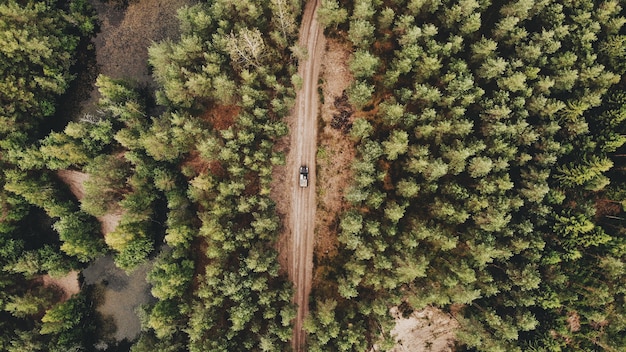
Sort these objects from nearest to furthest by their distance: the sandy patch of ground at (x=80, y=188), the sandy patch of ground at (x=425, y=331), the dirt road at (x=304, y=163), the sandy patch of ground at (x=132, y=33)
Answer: the dirt road at (x=304, y=163)
the sandy patch of ground at (x=425, y=331)
the sandy patch of ground at (x=80, y=188)
the sandy patch of ground at (x=132, y=33)

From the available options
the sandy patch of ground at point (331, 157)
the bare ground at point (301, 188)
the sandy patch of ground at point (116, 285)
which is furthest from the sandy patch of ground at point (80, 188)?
the sandy patch of ground at point (331, 157)

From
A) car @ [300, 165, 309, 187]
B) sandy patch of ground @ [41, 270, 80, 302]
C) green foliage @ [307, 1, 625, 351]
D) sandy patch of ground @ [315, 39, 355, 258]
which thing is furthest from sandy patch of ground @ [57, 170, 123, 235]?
green foliage @ [307, 1, 625, 351]

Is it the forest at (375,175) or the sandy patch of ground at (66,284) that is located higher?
the forest at (375,175)

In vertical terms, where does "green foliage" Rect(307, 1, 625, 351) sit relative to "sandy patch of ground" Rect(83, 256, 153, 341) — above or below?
above

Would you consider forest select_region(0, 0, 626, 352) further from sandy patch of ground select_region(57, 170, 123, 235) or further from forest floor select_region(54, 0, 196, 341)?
forest floor select_region(54, 0, 196, 341)

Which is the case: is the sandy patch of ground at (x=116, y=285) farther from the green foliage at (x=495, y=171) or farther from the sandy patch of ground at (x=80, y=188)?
the green foliage at (x=495, y=171)

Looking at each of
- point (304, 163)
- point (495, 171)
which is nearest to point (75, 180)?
point (304, 163)

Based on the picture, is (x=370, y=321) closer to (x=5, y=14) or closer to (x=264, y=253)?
(x=264, y=253)
